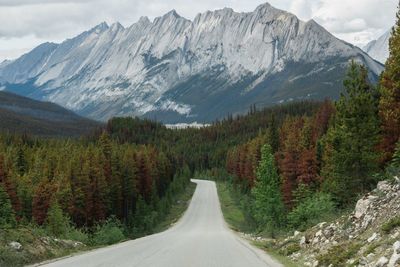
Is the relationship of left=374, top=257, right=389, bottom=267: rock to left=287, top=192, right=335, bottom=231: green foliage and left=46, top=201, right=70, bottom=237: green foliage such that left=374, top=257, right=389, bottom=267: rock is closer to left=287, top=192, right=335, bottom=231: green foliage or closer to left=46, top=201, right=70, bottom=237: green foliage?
left=287, top=192, right=335, bottom=231: green foliage

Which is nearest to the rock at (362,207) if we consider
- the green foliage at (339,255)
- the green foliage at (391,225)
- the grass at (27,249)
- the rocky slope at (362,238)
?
the rocky slope at (362,238)

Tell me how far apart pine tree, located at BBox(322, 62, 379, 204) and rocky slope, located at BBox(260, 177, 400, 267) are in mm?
12229

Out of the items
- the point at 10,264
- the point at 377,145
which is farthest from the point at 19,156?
the point at 10,264

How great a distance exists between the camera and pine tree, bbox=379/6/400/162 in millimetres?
37188

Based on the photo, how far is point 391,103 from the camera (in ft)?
125

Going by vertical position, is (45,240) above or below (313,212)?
below

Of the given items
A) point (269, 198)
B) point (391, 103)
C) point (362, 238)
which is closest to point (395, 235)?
point (362, 238)

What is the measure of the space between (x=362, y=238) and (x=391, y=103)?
70.7 ft

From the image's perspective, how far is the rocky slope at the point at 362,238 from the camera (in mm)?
16109

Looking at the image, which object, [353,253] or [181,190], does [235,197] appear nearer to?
[181,190]

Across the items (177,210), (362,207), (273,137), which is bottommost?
(177,210)

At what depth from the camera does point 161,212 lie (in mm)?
83812

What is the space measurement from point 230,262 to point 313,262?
3.24m

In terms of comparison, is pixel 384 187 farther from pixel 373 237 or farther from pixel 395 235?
pixel 395 235
